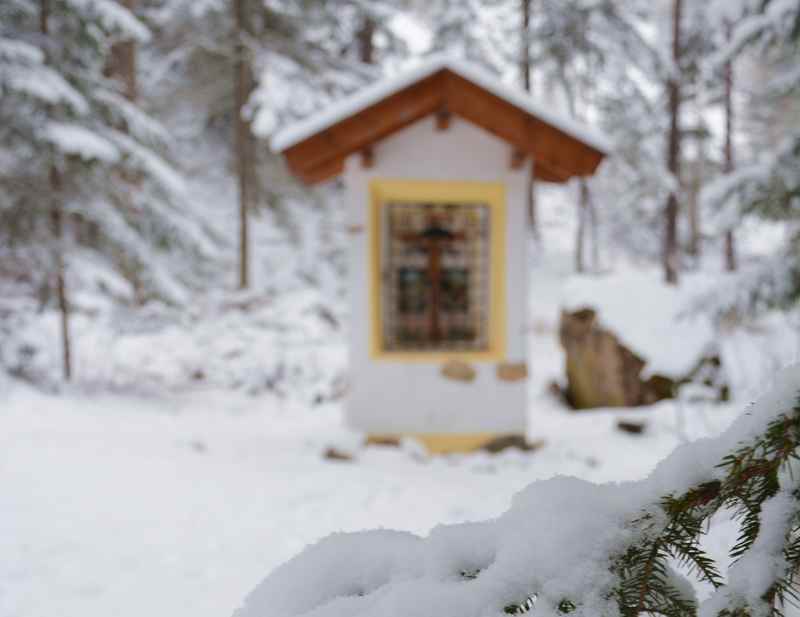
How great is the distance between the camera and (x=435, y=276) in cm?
480

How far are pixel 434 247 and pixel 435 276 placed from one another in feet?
0.84

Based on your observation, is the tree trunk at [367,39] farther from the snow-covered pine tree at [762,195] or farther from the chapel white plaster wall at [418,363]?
the snow-covered pine tree at [762,195]

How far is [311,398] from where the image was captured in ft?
21.6

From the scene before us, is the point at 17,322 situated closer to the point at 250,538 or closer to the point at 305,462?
the point at 305,462

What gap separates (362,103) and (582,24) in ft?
31.2

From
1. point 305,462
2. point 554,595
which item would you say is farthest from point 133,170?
point 554,595

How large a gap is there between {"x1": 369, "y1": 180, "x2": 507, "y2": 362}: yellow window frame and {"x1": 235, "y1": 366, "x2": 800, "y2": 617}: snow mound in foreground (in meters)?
3.66

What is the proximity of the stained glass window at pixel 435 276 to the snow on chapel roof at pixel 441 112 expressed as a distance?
→ 73 cm

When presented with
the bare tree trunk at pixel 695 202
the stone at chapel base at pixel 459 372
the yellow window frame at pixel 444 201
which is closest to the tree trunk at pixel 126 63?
the yellow window frame at pixel 444 201

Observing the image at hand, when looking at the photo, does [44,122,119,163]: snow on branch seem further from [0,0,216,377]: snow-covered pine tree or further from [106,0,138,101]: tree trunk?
[106,0,138,101]: tree trunk

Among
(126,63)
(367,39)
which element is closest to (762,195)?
(126,63)

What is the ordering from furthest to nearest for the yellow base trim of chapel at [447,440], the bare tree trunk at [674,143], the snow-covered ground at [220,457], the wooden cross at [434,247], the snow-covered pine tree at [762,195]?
the bare tree trunk at [674,143]
the wooden cross at [434,247]
the yellow base trim of chapel at [447,440]
the snow-covered pine tree at [762,195]
the snow-covered ground at [220,457]

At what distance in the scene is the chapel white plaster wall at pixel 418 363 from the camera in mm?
4332

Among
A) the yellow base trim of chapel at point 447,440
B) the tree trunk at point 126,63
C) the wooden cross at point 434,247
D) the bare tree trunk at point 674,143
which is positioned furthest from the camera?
the bare tree trunk at point 674,143
